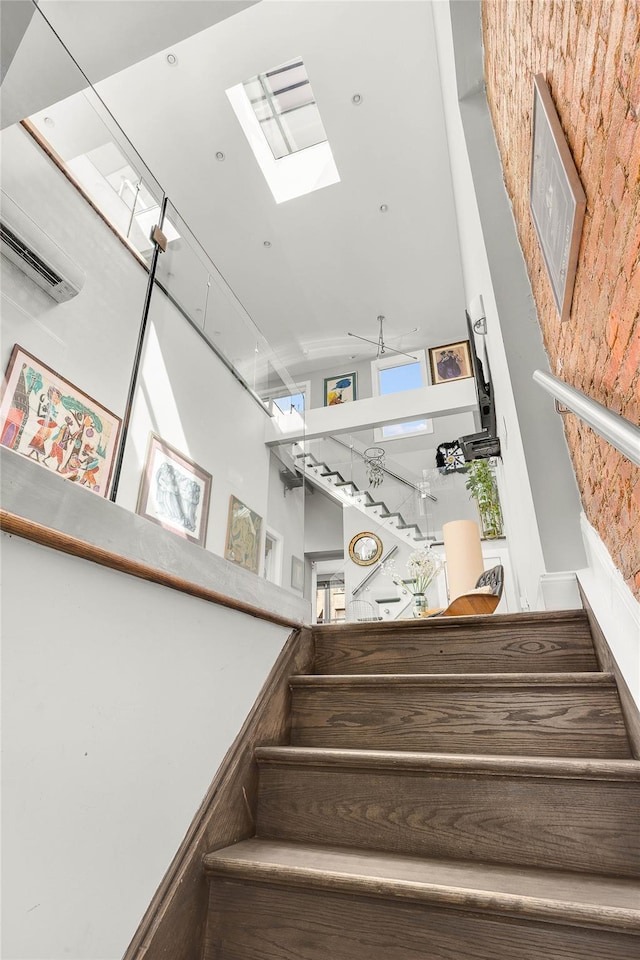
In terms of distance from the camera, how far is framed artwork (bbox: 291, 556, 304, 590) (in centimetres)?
196

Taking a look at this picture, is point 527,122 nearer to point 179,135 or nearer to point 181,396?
point 181,396

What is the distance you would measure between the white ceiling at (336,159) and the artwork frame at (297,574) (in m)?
1.93

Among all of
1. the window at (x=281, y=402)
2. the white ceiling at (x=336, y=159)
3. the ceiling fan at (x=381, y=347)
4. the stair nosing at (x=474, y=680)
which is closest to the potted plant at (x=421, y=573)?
the white ceiling at (x=336, y=159)

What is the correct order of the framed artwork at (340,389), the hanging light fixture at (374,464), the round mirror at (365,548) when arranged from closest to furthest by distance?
the round mirror at (365,548) → the hanging light fixture at (374,464) → the framed artwork at (340,389)

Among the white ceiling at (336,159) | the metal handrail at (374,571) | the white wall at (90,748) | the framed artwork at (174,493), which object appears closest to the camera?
the white wall at (90,748)

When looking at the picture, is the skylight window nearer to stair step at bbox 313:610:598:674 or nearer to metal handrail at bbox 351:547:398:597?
metal handrail at bbox 351:547:398:597

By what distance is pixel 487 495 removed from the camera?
19.6 feet

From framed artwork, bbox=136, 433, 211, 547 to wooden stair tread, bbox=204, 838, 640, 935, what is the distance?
719mm

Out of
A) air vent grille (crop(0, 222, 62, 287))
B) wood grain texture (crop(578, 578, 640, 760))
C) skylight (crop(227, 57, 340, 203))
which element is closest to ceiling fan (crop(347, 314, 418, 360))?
skylight (crop(227, 57, 340, 203))

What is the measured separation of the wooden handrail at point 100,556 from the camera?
77 centimetres

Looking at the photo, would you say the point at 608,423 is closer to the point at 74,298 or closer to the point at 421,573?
the point at 74,298

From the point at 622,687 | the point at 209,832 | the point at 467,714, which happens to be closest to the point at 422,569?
the point at 467,714

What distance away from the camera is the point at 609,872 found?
975 mm

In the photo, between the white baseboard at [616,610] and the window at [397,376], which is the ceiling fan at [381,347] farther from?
the white baseboard at [616,610]
